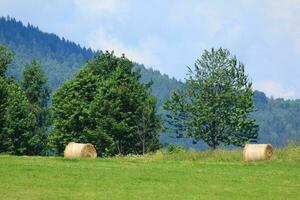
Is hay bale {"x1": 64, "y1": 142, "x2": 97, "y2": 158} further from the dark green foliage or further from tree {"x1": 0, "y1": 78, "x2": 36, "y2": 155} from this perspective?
tree {"x1": 0, "y1": 78, "x2": 36, "y2": 155}

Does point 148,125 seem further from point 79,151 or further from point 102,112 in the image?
point 79,151

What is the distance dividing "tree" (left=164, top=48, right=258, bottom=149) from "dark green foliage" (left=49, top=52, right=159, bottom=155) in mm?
6688

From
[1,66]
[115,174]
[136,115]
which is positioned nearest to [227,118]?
[136,115]

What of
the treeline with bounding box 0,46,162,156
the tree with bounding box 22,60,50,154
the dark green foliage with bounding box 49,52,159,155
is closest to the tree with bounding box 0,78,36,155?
the treeline with bounding box 0,46,162,156

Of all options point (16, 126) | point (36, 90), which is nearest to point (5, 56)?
point (36, 90)

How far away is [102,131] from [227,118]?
1865 cm

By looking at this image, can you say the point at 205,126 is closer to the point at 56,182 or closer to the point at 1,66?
the point at 1,66

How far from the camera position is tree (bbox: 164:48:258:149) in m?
75.7

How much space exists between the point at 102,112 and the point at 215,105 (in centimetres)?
1716

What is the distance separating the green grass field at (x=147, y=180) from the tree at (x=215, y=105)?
138 ft

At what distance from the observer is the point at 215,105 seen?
76875 mm

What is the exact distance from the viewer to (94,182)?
23.6 meters

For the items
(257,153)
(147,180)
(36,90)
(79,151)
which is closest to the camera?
(147,180)

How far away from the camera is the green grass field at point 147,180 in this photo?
2075cm
